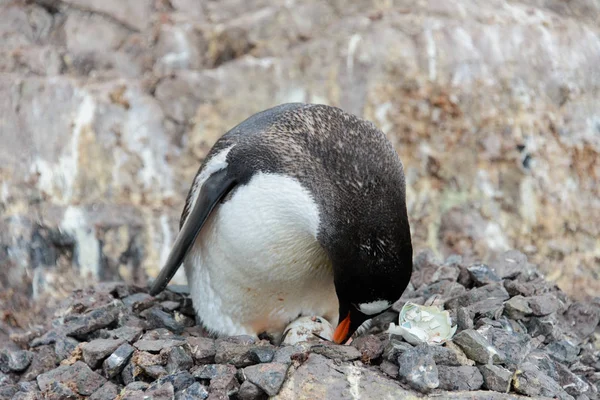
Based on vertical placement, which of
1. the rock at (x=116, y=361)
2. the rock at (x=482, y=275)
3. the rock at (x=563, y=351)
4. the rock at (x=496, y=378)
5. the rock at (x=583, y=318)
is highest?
the rock at (x=116, y=361)

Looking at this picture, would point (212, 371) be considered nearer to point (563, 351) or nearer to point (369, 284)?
point (369, 284)

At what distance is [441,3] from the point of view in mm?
6594

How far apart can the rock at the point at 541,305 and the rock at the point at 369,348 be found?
2.55 feet

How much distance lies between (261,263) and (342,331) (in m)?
0.46

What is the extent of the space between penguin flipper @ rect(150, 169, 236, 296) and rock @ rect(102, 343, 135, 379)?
0.56 meters

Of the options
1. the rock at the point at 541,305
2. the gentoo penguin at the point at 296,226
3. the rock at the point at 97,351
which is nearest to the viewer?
the gentoo penguin at the point at 296,226

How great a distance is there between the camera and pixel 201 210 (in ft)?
9.99

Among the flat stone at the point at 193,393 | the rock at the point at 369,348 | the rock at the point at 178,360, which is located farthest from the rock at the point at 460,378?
the rock at the point at 178,360

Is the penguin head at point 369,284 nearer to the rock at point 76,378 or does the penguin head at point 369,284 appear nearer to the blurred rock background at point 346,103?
the rock at point 76,378

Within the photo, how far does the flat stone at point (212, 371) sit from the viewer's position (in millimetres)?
2543

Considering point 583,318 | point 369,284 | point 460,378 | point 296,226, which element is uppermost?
point 296,226

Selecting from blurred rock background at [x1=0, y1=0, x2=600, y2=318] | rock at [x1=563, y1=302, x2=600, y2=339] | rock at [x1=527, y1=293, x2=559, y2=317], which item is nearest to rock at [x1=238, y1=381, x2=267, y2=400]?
rock at [x1=527, y1=293, x2=559, y2=317]

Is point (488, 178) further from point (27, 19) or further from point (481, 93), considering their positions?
point (27, 19)

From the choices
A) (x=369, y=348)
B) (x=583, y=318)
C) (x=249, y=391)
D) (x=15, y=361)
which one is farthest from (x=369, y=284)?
(x=15, y=361)
